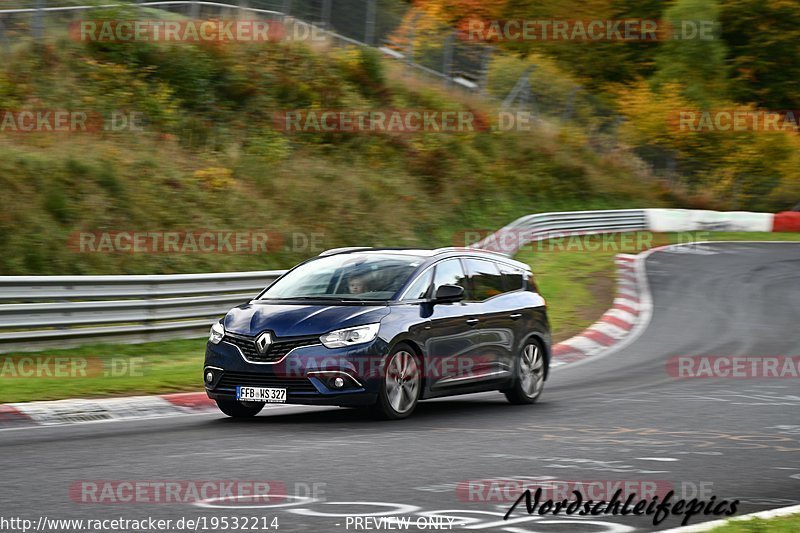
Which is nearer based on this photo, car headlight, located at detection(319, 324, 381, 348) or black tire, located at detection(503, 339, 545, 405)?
car headlight, located at detection(319, 324, 381, 348)

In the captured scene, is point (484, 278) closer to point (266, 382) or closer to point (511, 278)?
point (511, 278)

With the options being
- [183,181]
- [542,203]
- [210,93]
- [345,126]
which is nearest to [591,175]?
[542,203]

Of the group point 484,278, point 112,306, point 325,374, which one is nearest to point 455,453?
point 325,374

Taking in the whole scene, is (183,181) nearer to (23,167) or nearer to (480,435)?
(23,167)

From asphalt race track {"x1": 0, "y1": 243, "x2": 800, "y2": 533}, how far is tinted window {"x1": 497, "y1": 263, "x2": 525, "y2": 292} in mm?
1294

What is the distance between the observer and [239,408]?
36.8ft

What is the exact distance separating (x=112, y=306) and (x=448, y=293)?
5.73 m

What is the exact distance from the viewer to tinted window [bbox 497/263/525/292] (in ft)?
43.1

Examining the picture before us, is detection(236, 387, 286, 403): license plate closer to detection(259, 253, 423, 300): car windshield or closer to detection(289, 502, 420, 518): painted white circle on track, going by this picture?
detection(259, 253, 423, 300): car windshield

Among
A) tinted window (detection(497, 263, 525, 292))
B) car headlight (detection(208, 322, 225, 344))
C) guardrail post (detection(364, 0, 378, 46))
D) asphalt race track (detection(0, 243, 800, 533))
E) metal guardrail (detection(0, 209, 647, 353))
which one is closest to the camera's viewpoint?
asphalt race track (detection(0, 243, 800, 533))

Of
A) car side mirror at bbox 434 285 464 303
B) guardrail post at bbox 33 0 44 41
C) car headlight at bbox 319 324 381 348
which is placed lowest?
car headlight at bbox 319 324 381 348

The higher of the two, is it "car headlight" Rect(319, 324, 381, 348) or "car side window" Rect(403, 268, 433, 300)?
"car side window" Rect(403, 268, 433, 300)

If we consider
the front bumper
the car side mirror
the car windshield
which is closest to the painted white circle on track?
the front bumper

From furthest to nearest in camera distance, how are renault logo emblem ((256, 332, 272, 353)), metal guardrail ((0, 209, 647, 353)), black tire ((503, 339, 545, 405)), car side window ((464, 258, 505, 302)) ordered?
1. metal guardrail ((0, 209, 647, 353))
2. black tire ((503, 339, 545, 405))
3. car side window ((464, 258, 505, 302))
4. renault logo emblem ((256, 332, 272, 353))
